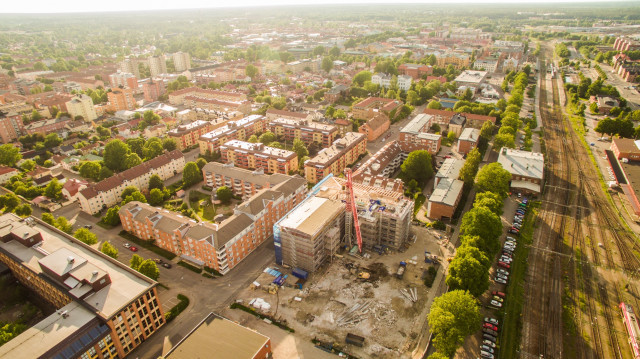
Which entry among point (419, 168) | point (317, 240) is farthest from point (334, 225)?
point (419, 168)

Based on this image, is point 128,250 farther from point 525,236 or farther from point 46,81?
point 46,81

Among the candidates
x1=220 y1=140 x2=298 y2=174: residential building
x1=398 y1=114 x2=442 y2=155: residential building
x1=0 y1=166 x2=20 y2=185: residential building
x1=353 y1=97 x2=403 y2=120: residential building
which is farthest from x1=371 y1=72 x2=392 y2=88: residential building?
x1=0 y1=166 x2=20 y2=185: residential building

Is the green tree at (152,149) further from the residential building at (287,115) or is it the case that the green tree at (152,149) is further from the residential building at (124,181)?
the residential building at (287,115)

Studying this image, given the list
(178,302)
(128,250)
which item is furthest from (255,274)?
(128,250)

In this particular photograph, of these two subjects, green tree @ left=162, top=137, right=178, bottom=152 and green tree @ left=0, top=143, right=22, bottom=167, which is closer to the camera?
green tree @ left=0, top=143, right=22, bottom=167

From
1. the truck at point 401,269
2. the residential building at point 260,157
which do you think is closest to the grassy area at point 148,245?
the residential building at point 260,157

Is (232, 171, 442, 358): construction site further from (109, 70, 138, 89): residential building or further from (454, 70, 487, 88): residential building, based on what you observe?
(109, 70, 138, 89): residential building

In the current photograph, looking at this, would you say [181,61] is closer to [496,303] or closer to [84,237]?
[84,237]
